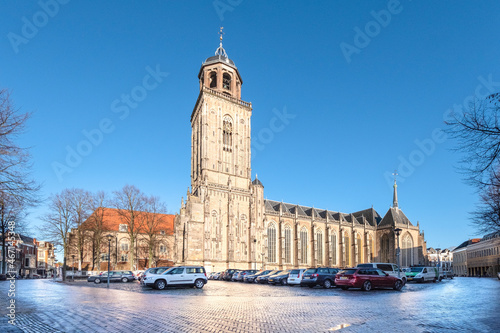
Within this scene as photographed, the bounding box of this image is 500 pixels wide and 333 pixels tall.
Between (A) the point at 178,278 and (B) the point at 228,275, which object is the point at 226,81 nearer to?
(B) the point at 228,275

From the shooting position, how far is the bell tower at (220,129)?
5991 centimetres

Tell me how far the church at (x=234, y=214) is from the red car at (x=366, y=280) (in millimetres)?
33403

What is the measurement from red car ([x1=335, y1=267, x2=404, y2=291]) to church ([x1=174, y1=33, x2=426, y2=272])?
3340 centimetres

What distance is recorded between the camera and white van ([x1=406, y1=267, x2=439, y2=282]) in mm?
35438

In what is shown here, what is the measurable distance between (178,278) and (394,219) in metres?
67.3

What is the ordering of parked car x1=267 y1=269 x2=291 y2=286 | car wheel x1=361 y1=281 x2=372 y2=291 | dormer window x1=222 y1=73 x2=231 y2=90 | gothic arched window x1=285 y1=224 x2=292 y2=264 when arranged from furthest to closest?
gothic arched window x1=285 y1=224 x2=292 y2=264, dormer window x1=222 y1=73 x2=231 y2=90, parked car x1=267 y1=269 x2=291 y2=286, car wheel x1=361 y1=281 x2=372 y2=291

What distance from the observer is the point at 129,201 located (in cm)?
5297

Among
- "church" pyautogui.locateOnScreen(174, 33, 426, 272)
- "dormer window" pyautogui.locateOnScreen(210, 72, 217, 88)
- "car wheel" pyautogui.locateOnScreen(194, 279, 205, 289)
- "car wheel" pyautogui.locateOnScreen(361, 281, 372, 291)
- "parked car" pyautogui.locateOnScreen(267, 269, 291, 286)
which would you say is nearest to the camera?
"car wheel" pyautogui.locateOnScreen(361, 281, 372, 291)

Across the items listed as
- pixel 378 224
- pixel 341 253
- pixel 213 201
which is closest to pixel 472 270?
pixel 378 224

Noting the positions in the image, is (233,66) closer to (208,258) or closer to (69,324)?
(208,258)

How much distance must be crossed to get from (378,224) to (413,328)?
81.3 meters

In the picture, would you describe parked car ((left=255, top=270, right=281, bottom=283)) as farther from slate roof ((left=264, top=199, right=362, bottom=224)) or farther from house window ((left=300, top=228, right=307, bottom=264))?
house window ((left=300, top=228, right=307, bottom=264))

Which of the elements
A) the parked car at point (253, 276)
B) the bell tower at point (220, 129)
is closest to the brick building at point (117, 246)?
the bell tower at point (220, 129)

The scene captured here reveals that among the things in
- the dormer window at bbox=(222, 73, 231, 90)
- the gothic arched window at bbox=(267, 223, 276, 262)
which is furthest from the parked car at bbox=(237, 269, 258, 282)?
the dormer window at bbox=(222, 73, 231, 90)
